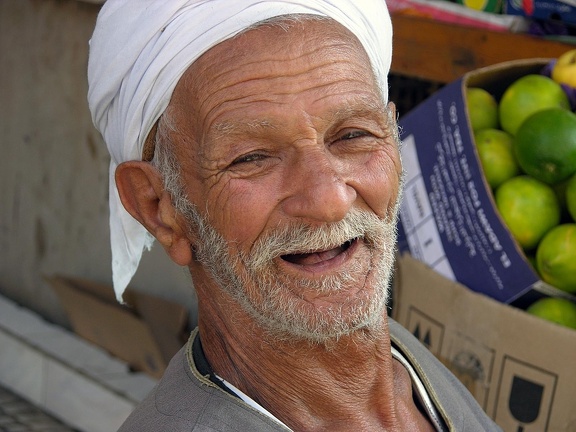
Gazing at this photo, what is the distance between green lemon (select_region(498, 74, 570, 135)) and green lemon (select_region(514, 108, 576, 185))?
5.1 inches

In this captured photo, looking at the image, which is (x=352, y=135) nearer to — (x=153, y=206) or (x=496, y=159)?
(x=153, y=206)

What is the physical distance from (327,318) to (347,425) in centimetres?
26

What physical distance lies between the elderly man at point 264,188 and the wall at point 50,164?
101 inches

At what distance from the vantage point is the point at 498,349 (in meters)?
2.49

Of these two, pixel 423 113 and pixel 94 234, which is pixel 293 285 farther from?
pixel 94 234

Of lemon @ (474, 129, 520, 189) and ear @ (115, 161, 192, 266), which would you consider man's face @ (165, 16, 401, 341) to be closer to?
ear @ (115, 161, 192, 266)

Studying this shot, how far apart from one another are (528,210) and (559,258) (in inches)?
7.4

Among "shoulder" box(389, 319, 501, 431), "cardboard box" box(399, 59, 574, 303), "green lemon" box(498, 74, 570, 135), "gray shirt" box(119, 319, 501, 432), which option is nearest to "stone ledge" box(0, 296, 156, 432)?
"cardboard box" box(399, 59, 574, 303)

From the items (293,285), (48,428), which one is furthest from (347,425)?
(48,428)

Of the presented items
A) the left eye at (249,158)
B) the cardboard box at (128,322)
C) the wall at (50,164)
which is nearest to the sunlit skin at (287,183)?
the left eye at (249,158)

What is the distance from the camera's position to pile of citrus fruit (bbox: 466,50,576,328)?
2623 millimetres

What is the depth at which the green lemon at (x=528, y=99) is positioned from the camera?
9.53 ft

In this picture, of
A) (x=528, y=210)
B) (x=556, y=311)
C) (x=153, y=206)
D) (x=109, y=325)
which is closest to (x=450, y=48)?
(x=528, y=210)

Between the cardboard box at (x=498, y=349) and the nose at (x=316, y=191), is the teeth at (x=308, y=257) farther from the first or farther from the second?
the cardboard box at (x=498, y=349)
